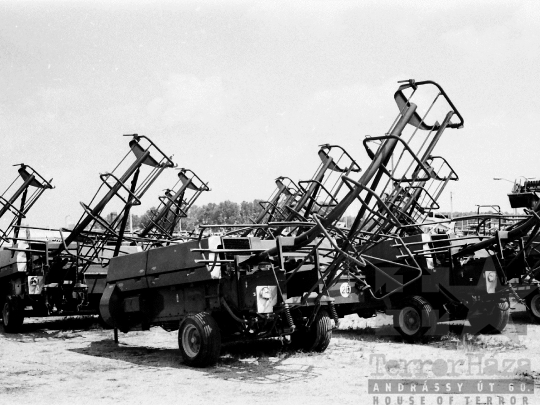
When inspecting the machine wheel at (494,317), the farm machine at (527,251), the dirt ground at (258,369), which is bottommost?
the dirt ground at (258,369)

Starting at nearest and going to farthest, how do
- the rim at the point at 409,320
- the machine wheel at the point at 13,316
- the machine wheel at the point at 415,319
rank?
1. the machine wheel at the point at 415,319
2. the rim at the point at 409,320
3. the machine wheel at the point at 13,316

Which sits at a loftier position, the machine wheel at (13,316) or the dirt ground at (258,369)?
the machine wheel at (13,316)

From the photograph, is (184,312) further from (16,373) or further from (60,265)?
(60,265)

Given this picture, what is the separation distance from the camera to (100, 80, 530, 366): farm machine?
29.7 feet

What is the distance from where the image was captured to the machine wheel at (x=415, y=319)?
1234 cm

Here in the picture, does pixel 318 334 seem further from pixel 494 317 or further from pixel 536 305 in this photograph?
pixel 536 305

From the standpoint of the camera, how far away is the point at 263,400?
24.5 feet

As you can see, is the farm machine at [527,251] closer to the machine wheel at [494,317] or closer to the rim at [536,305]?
the rim at [536,305]

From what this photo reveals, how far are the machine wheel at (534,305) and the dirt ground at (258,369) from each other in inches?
59.9

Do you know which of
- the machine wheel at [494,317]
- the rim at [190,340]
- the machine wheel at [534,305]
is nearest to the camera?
the rim at [190,340]

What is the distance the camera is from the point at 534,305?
15.7m

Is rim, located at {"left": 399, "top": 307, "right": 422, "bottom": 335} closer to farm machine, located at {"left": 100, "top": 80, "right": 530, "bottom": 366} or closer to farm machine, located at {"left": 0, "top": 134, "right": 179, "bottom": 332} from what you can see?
farm machine, located at {"left": 100, "top": 80, "right": 530, "bottom": 366}

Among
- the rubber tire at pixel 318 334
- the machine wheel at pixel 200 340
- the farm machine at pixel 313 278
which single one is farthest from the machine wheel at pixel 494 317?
the machine wheel at pixel 200 340

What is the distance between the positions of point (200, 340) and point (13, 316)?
7.29 m
